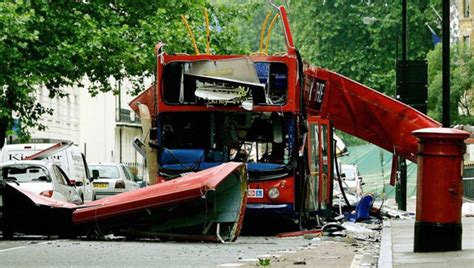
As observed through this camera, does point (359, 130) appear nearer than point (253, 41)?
Yes

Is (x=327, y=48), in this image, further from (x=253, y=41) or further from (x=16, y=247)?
(x=16, y=247)

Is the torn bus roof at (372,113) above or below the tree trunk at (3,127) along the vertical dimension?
above

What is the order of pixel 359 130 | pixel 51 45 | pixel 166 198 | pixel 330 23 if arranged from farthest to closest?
pixel 330 23 < pixel 51 45 < pixel 359 130 < pixel 166 198

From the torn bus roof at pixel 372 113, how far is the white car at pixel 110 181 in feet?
50.9

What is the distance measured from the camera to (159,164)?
2503 cm

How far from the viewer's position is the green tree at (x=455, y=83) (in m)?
64.2

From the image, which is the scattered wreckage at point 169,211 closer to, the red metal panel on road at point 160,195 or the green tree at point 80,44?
the red metal panel on road at point 160,195

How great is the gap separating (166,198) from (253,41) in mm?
114897

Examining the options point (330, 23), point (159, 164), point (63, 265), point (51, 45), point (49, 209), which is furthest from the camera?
point (330, 23)

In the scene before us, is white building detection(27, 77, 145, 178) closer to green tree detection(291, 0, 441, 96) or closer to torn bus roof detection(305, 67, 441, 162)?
green tree detection(291, 0, 441, 96)

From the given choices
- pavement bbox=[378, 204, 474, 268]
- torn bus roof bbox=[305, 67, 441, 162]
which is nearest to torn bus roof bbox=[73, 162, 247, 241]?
pavement bbox=[378, 204, 474, 268]

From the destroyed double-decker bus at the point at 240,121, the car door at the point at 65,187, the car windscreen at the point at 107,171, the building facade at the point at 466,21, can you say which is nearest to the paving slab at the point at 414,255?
the destroyed double-decker bus at the point at 240,121

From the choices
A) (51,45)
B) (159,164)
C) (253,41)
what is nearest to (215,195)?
(159,164)

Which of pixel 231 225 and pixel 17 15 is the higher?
pixel 17 15
